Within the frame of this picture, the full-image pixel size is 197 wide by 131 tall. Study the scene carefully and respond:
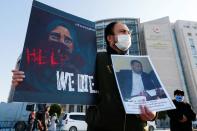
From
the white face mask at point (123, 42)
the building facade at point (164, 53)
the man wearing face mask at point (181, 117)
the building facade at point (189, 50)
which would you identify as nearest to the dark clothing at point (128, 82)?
the white face mask at point (123, 42)

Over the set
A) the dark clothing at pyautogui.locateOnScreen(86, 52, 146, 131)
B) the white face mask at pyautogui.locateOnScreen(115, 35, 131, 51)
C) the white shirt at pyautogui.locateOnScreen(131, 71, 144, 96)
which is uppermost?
the white face mask at pyautogui.locateOnScreen(115, 35, 131, 51)

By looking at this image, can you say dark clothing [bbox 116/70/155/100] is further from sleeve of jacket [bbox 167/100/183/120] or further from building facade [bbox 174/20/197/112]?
building facade [bbox 174/20/197/112]

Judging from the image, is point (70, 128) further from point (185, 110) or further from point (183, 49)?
point (183, 49)

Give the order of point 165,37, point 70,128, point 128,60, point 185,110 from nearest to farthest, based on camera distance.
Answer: point 128,60
point 185,110
point 70,128
point 165,37

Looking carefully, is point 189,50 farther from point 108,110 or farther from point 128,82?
point 108,110

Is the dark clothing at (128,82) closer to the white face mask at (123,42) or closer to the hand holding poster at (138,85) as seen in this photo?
the hand holding poster at (138,85)

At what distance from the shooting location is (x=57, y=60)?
6.04 feet

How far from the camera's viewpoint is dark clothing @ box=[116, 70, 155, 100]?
1725 mm

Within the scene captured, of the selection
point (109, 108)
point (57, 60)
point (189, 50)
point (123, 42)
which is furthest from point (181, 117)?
point (189, 50)

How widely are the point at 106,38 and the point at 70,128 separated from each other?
15.4 m

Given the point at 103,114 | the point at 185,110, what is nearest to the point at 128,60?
the point at 103,114

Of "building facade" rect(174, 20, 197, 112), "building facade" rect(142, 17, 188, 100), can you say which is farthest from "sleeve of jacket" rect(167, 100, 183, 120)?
"building facade" rect(174, 20, 197, 112)

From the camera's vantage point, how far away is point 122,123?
1.70 m

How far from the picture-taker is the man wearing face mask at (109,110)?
170cm
